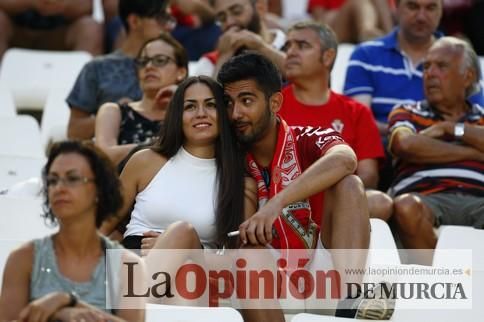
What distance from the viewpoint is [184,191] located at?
4.96 meters

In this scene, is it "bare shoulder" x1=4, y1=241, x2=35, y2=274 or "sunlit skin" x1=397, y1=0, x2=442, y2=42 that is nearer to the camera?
"bare shoulder" x1=4, y1=241, x2=35, y2=274

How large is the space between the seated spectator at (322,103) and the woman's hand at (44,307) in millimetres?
2436

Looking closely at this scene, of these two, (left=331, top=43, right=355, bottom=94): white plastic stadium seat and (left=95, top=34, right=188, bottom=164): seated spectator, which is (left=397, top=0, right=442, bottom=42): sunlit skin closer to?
(left=331, top=43, right=355, bottom=94): white plastic stadium seat

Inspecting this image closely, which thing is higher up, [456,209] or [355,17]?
[355,17]

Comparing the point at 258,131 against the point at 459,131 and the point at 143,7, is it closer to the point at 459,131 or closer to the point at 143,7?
the point at 459,131

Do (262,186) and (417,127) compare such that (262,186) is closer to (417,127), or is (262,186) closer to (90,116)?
(417,127)

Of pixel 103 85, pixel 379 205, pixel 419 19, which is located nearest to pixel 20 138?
pixel 103 85

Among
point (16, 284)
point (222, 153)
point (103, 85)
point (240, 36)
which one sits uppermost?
point (240, 36)

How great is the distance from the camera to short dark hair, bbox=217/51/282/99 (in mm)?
4984

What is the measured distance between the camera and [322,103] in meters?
6.18

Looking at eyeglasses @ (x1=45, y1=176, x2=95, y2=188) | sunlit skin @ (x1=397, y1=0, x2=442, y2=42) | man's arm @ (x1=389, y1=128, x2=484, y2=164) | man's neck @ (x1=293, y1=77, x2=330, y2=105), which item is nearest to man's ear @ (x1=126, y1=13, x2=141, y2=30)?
man's neck @ (x1=293, y1=77, x2=330, y2=105)

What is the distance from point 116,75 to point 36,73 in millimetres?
946

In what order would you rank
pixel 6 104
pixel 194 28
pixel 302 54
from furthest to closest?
pixel 194 28 → pixel 6 104 → pixel 302 54

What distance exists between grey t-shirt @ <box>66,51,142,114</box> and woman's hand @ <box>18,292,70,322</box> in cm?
284
